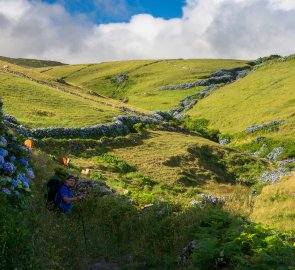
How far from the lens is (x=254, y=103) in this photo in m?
66.6

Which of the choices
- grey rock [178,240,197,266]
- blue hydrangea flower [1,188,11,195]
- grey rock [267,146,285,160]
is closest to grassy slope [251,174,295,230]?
grey rock [178,240,197,266]

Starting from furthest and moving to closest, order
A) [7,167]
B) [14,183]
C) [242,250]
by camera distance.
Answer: [7,167] < [14,183] < [242,250]

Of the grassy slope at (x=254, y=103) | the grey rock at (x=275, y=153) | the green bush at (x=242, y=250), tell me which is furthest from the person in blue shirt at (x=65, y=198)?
the grassy slope at (x=254, y=103)

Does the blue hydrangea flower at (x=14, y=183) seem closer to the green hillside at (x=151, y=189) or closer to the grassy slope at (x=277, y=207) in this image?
the green hillside at (x=151, y=189)

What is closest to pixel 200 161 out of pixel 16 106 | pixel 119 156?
pixel 119 156

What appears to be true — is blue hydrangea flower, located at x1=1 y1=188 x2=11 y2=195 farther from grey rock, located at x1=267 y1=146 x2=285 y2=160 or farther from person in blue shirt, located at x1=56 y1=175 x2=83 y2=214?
grey rock, located at x1=267 y1=146 x2=285 y2=160

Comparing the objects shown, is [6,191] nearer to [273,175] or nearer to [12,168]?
[12,168]

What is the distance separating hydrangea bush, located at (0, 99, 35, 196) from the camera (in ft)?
36.6

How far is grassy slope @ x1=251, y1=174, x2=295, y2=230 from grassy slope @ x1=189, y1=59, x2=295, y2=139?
2672 cm

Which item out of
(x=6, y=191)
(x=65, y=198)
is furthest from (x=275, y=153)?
(x=6, y=191)

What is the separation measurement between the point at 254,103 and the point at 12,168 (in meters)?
59.1

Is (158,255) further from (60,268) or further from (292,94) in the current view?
(292,94)

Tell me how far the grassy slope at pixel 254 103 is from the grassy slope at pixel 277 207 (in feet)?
87.7

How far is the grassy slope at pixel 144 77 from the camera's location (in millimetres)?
89625
